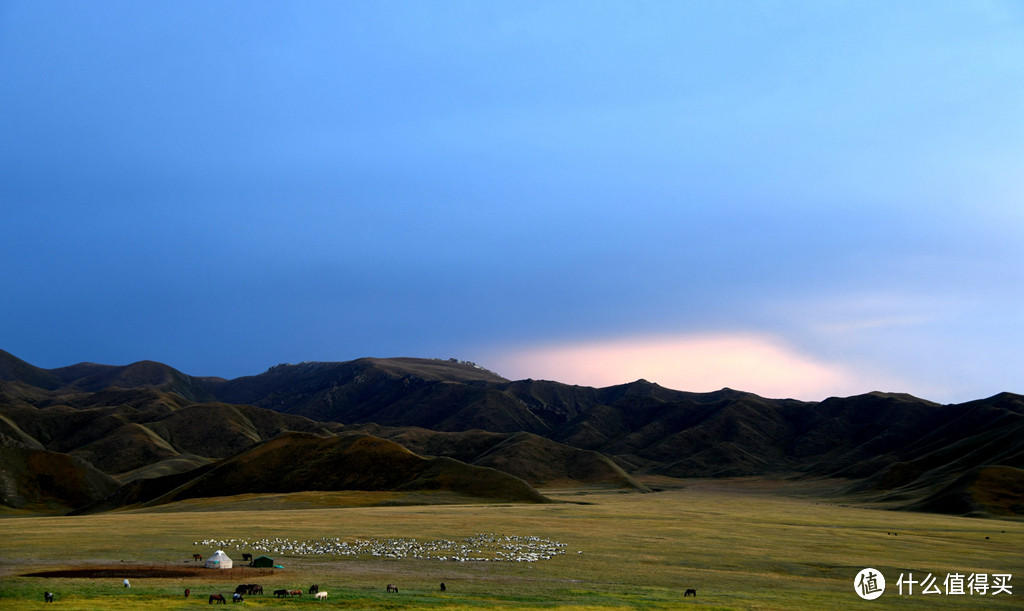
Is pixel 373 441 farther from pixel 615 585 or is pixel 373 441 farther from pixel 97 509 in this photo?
pixel 615 585

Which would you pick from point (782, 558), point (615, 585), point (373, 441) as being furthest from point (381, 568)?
point (373, 441)

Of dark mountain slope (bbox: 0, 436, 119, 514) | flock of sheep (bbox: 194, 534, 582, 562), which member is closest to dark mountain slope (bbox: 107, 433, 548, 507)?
dark mountain slope (bbox: 0, 436, 119, 514)

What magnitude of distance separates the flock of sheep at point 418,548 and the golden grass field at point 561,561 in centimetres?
173

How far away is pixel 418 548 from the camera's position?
57125 millimetres

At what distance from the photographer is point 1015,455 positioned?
525 ft

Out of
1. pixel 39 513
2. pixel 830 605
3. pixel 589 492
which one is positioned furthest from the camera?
A: pixel 589 492

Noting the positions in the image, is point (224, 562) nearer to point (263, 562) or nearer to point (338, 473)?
point (263, 562)

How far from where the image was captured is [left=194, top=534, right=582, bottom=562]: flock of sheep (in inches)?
2094

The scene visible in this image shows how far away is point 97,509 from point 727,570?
126 m

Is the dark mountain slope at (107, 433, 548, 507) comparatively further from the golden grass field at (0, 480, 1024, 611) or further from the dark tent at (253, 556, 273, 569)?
the dark tent at (253, 556, 273, 569)

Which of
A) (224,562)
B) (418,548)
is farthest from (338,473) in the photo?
(224,562)

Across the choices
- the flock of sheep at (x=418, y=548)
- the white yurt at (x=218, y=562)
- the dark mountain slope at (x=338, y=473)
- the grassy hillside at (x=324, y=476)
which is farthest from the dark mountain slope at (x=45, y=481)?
the white yurt at (x=218, y=562)

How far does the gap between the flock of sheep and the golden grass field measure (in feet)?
5.68

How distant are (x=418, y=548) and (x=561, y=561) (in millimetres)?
11175
